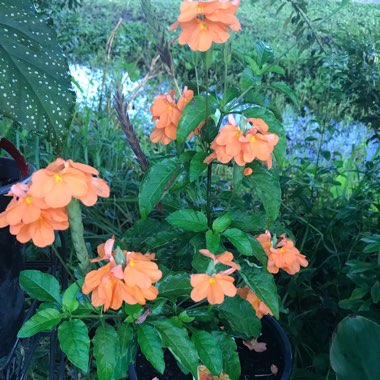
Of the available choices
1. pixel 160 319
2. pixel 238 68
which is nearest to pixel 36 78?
pixel 160 319

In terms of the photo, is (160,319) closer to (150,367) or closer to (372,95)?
(150,367)

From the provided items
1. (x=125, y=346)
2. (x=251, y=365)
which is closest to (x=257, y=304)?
(x=251, y=365)

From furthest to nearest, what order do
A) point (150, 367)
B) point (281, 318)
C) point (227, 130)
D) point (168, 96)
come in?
point (281, 318) < point (150, 367) < point (168, 96) < point (227, 130)

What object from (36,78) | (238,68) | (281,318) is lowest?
(238,68)

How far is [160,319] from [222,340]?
0.47 feet

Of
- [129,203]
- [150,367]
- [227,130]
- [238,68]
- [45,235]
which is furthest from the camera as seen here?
[238,68]

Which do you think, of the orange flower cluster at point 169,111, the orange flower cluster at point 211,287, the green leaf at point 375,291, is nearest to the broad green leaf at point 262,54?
the orange flower cluster at point 169,111

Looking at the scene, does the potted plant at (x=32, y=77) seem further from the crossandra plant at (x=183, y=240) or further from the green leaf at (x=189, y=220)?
the green leaf at (x=189, y=220)

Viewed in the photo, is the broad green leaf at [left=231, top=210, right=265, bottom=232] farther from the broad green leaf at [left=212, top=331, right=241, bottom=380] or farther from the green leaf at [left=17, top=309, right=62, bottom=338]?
the green leaf at [left=17, top=309, right=62, bottom=338]

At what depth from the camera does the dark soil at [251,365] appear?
1103 mm

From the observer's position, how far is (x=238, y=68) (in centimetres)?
391

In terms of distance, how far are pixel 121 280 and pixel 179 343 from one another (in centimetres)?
15

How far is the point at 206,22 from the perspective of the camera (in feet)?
2.62

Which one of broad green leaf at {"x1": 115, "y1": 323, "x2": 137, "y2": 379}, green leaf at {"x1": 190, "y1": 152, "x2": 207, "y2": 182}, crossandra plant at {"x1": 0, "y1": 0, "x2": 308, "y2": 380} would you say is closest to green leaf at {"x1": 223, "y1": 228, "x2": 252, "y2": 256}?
crossandra plant at {"x1": 0, "y1": 0, "x2": 308, "y2": 380}
